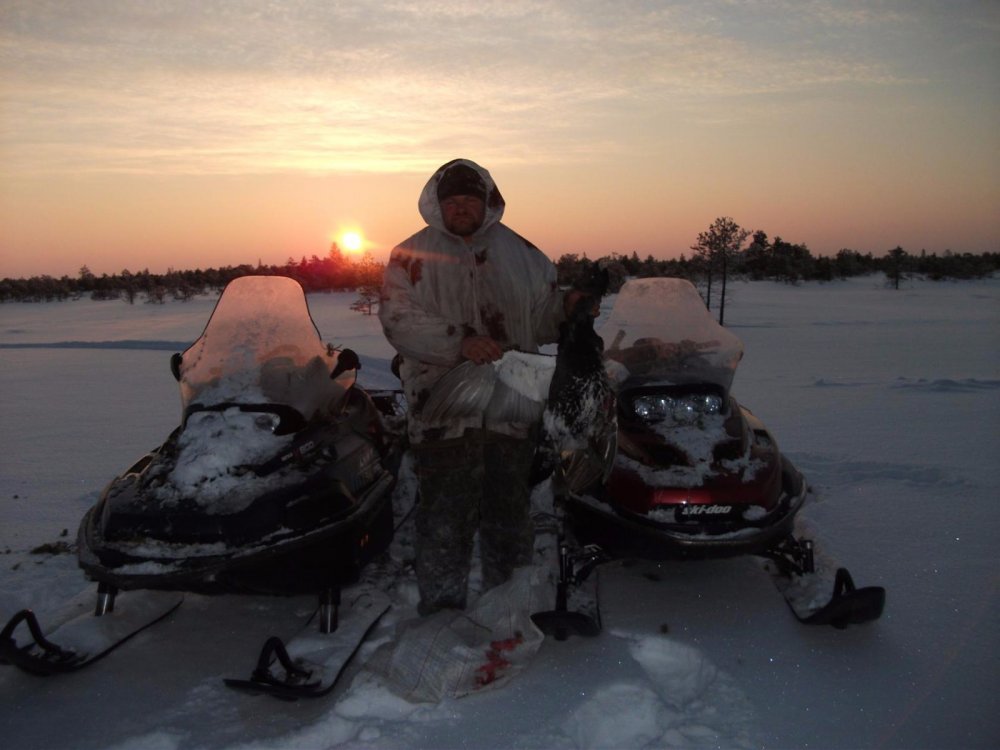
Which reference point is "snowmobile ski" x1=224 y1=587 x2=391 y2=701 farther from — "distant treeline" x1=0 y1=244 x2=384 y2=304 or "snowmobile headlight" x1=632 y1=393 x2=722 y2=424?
"distant treeline" x1=0 y1=244 x2=384 y2=304

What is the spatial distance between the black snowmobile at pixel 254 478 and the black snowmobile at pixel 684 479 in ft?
3.17

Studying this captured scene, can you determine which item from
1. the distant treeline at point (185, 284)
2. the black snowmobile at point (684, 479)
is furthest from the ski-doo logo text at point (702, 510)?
the distant treeline at point (185, 284)

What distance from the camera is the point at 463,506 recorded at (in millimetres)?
3215

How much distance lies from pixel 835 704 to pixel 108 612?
3017 millimetres

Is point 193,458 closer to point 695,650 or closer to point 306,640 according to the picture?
point 306,640

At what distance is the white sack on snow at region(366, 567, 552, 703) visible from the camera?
2703mm

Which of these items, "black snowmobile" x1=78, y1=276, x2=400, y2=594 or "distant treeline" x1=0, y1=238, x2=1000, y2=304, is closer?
"black snowmobile" x1=78, y1=276, x2=400, y2=594

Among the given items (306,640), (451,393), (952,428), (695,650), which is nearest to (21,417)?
(306,640)

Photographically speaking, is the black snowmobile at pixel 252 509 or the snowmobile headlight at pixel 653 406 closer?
the black snowmobile at pixel 252 509

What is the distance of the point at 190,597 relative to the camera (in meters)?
3.58

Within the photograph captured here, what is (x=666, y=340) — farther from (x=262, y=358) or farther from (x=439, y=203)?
(x=262, y=358)

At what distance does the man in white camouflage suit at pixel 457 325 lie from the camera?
3.03 metres

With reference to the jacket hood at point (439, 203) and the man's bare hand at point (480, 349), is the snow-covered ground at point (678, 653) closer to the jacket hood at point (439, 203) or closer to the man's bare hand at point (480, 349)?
the man's bare hand at point (480, 349)

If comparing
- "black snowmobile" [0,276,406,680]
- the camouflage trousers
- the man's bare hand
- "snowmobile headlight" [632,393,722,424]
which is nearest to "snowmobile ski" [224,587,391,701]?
"black snowmobile" [0,276,406,680]
